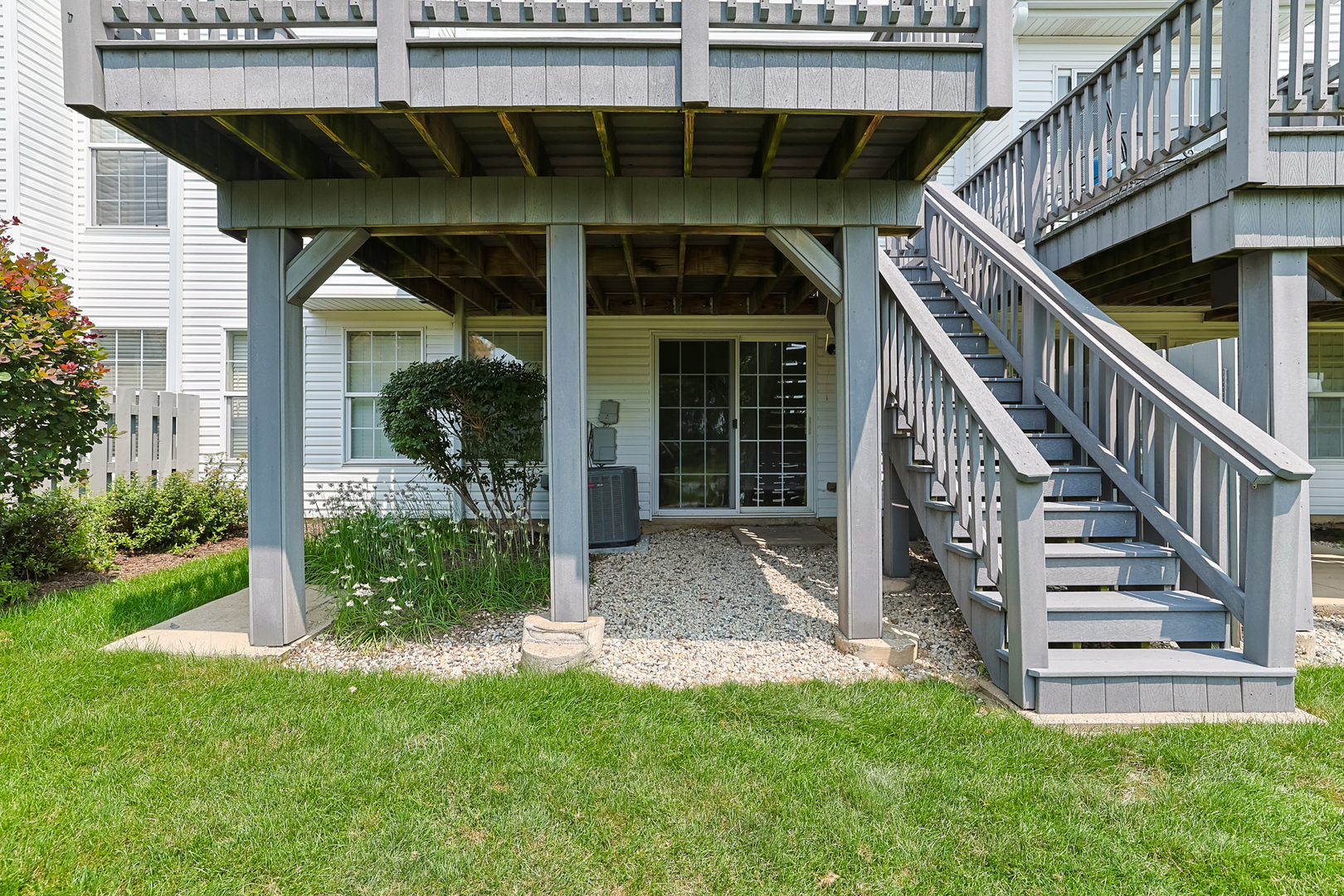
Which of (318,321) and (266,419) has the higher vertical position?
(318,321)

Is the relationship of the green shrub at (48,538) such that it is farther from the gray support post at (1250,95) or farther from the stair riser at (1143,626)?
the gray support post at (1250,95)

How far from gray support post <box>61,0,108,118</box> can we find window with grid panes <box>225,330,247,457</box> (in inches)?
211

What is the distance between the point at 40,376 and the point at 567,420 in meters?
3.29

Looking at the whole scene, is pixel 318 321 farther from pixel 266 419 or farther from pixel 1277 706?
pixel 1277 706

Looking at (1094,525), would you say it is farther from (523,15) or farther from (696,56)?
(523,15)

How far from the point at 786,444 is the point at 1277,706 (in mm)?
5293

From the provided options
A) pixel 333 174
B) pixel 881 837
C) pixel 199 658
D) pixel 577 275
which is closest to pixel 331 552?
pixel 199 658

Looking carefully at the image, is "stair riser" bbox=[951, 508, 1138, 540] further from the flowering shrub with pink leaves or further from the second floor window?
the second floor window

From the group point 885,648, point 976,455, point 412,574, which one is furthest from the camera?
point 412,574

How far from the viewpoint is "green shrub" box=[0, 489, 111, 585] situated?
4.51 metres

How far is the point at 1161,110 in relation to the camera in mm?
3881

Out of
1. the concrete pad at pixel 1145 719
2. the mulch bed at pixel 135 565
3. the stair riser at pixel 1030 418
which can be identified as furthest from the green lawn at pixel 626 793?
the mulch bed at pixel 135 565

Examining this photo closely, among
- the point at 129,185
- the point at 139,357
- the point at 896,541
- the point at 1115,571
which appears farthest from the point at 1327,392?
the point at 129,185

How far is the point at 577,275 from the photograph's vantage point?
3.48 meters
